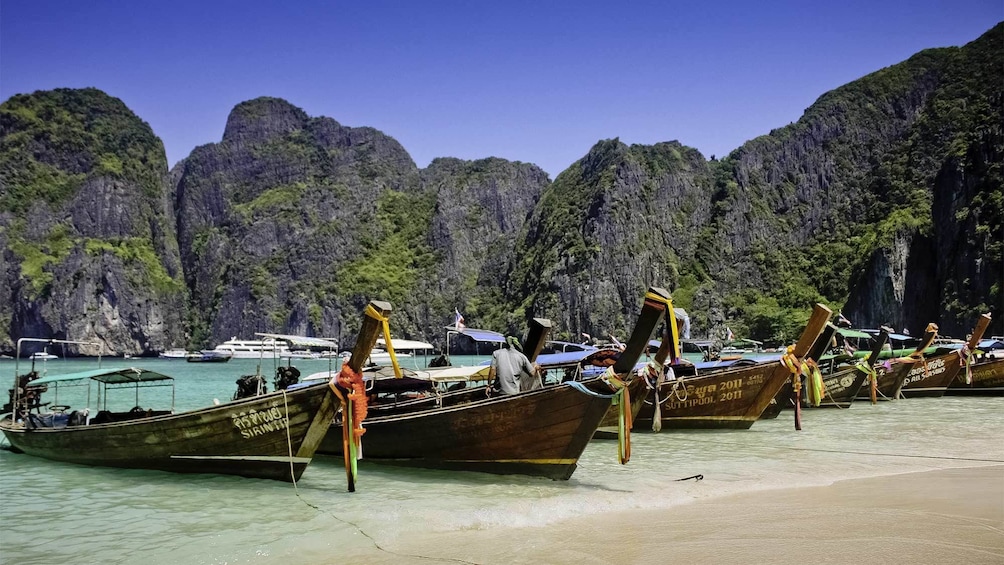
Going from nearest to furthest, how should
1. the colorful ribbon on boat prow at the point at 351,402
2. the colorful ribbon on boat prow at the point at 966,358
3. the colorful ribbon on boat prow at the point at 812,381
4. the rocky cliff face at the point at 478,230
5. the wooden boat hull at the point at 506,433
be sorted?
the colorful ribbon on boat prow at the point at 351,402
the wooden boat hull at the point at 506,433
the colorful ribbon on boat prow at the point at 812,381
the colorful ribbon on boat prow at the point at 966,358
the rocky cliff face at the point at 478,230

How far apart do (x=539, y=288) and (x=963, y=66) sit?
281 feet

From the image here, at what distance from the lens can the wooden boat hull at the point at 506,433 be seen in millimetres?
10070

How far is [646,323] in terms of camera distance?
9.43m

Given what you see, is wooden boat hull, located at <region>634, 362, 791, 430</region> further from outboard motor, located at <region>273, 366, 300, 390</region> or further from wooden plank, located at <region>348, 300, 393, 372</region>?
outboard motor, located at <region>273, 366, 300, 390</region>

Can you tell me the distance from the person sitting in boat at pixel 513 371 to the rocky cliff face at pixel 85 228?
14211cm

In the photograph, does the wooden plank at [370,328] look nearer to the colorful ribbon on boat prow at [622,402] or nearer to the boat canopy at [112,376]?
the colorful ribbon on boat prow at [622,402]

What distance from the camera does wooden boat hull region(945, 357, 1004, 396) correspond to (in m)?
24.9

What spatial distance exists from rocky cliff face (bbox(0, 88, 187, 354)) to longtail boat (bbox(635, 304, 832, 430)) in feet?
456

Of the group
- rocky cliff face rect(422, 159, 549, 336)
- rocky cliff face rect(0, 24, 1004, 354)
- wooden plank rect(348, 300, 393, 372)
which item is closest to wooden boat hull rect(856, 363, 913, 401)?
wooden plank rect(348, 300, 393, 372)

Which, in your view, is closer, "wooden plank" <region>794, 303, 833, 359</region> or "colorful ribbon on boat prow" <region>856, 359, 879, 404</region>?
"wooden plank" <region>794, 303, 833, 359</region>

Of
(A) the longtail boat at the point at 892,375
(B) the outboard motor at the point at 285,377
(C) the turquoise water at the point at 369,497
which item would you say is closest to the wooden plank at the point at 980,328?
(A) the longtail boat at the point at 892,375

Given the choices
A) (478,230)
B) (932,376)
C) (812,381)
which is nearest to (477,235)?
(478,230)

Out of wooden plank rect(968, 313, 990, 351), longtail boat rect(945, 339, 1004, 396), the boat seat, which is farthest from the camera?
longtail boat rect(945, 339, 1004, 396)

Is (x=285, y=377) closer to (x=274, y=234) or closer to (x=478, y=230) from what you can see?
(x=274, y=234)
